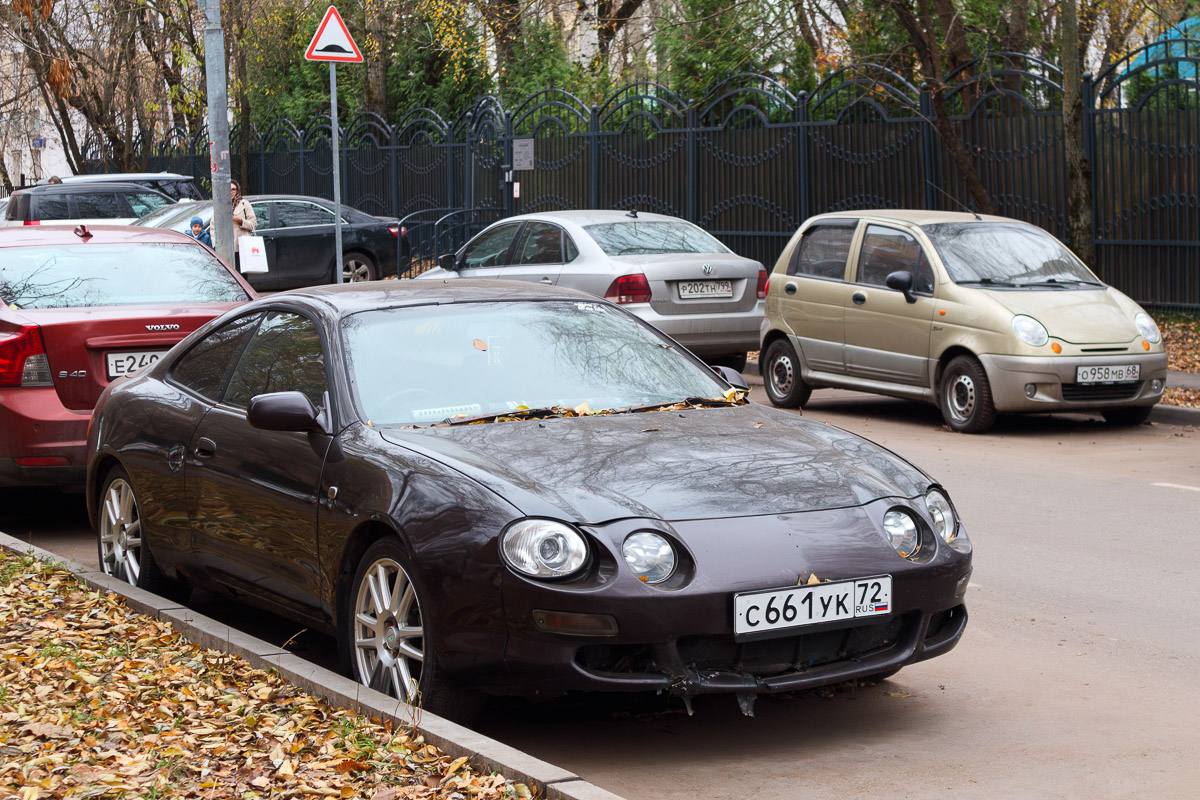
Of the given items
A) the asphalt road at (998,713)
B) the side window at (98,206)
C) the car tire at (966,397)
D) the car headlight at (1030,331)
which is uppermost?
the side window at (98,206)

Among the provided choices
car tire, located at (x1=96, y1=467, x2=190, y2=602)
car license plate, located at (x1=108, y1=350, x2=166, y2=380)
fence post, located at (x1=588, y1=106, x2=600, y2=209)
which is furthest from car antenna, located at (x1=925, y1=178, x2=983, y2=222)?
car tire, located at (x1=96, y1=467, x2=190, y2=602)

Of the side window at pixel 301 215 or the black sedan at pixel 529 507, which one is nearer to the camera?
the black sedan at pixel 529 507

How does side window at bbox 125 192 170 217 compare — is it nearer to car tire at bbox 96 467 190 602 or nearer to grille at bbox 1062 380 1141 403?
grille at bbox 1062 380 1141 403

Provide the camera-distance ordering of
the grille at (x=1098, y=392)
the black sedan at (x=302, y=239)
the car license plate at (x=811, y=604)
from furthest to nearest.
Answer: the black sedan at (x=302, y=239) < the grille at (x=1098, y=392) < the car license plate at (x=811, y=604)

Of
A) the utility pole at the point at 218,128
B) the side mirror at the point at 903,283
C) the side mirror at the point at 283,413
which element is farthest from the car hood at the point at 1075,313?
the utility pole at the point at 218,128

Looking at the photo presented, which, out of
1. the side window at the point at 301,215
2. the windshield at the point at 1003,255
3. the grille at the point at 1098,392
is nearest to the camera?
the grille at the point at 1098,392

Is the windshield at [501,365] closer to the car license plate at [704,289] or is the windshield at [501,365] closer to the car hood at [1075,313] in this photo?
the car hood at [1075,313]

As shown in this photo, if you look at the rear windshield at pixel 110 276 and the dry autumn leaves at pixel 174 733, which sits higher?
the rear windshield at pixel 110 276

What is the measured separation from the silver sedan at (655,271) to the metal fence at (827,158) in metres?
4.66

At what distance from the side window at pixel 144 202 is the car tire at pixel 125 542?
19346mm

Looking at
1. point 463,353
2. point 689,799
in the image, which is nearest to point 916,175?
point 463,353

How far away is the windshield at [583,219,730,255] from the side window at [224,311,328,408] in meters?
8.79

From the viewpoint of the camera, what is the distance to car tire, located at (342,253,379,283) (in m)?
24.6

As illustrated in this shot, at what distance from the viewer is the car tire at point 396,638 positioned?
193 inches
